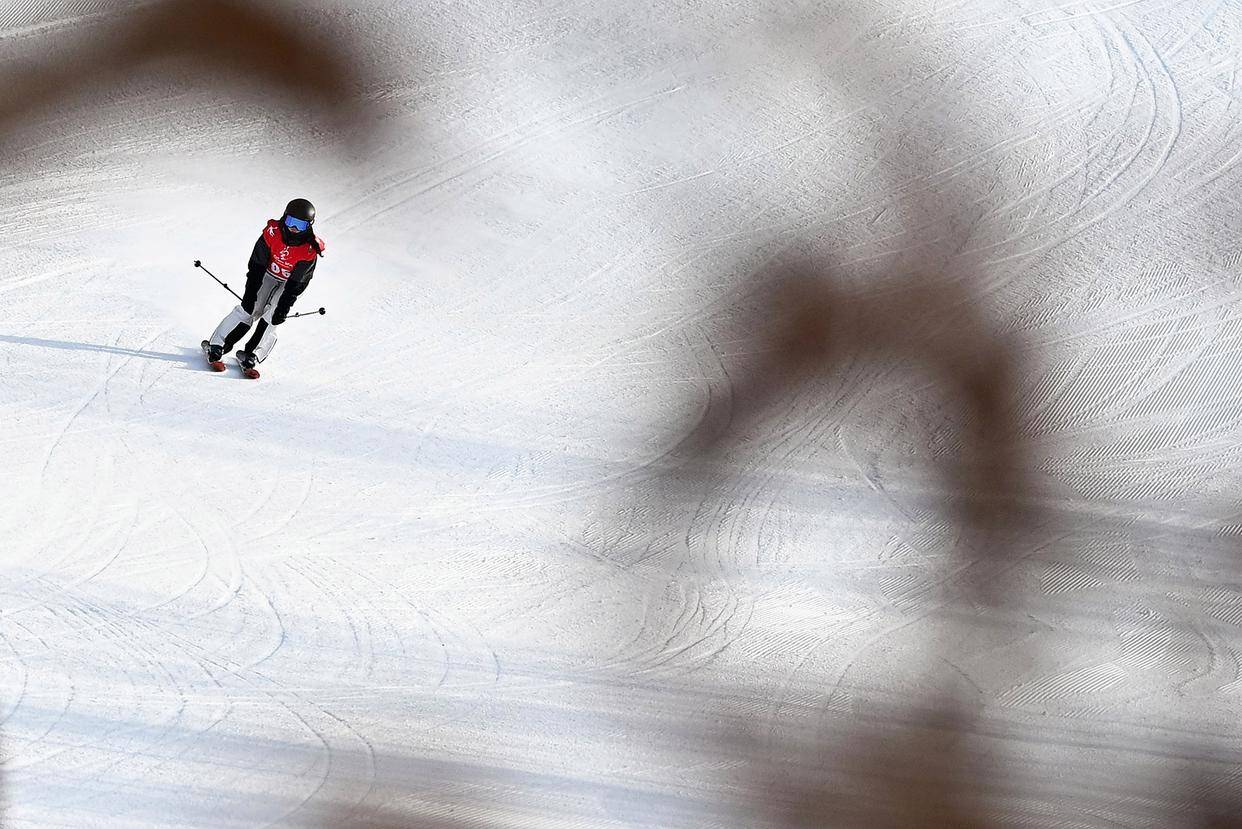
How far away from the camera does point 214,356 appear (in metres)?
8.05

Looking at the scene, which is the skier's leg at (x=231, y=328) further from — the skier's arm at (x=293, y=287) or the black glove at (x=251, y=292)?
the skier's arm at (x=293, y=287)

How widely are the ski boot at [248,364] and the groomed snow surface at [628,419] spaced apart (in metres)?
0.07

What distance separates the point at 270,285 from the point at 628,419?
2456mm

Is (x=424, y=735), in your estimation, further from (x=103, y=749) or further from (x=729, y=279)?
(x=729, y=279)

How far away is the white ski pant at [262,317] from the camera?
25.0ft

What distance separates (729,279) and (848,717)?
334 cm

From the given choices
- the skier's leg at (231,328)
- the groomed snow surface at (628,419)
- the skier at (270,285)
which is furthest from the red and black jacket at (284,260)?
the groomed snow surface at (628,419)

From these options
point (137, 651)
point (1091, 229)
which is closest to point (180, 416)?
point (137, 651)

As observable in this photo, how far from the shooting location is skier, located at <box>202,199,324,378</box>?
7289 mm

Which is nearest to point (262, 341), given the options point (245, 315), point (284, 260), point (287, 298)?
point (245, 315)

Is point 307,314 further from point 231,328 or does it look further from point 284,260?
point 284,260

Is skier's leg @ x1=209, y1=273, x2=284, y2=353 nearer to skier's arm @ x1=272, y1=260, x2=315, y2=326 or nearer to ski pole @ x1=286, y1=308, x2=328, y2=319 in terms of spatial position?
skier's arm @ x1=272, y1=260, x2=315, y2=326

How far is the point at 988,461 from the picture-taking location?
8.24 m

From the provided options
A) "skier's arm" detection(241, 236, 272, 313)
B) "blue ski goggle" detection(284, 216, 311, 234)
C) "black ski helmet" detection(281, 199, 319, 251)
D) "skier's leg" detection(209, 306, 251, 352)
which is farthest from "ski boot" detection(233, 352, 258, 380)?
"blue ski goggle" detection(284, 216, 311, 234)
